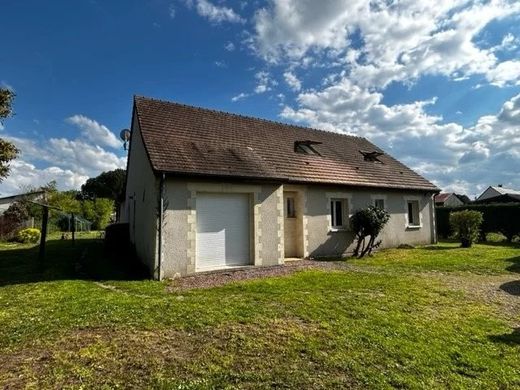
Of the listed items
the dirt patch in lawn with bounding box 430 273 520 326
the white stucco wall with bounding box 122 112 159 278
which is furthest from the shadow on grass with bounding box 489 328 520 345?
the white stucco wall with bounding box 122 112 159 278

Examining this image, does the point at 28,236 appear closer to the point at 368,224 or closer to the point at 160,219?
the point at 160,219

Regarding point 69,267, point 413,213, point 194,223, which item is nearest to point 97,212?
point 69,267

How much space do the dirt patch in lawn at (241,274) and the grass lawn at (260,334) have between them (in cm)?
50

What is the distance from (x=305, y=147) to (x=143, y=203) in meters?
8.12

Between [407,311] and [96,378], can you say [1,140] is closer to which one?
[96,378]

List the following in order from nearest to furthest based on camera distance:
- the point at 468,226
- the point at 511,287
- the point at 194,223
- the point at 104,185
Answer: the point at 511,287, the point at 194,223, the point at 468,226, the point at 104,185

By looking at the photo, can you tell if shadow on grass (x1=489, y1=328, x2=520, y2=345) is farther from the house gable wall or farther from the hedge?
the hedge

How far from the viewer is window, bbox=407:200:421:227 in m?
18.0

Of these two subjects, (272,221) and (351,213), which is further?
(351,213)

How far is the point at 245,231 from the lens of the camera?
36.6 feet

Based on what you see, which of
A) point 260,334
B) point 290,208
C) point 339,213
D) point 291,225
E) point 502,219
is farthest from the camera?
point 502,219

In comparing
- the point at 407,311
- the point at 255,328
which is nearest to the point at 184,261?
the point at 255,328

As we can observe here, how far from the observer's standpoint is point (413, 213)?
1817 centimetres

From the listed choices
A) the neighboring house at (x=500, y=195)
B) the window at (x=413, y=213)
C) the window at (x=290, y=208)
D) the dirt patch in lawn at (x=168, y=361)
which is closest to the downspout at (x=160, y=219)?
the dirt patch in lawn at (x=168, y=361)
